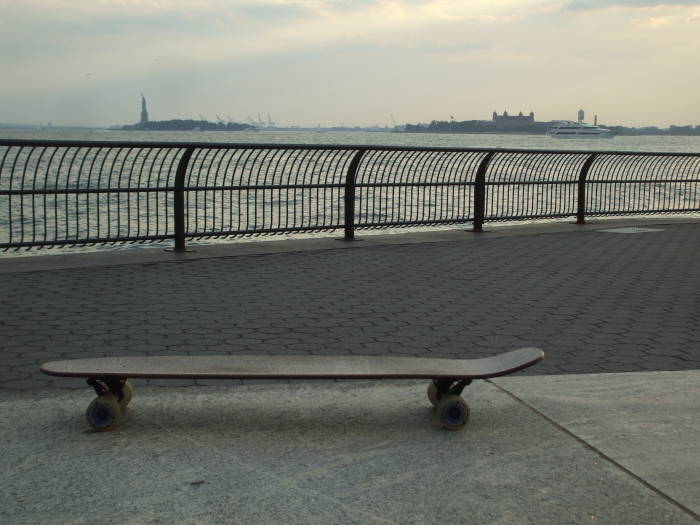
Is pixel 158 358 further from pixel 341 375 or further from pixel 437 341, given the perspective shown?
pixel 437 341

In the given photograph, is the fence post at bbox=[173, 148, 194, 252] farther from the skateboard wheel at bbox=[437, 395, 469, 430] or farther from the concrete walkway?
the skateboard wheel at bbox=[437, 395, 469, 430]

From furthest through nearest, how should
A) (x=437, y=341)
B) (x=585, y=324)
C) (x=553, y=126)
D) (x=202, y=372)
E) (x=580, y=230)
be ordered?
1. (x=553, y=126)
2. (x=580, y=230)
3. (x=585, y=324)
4. (x=437, y=341)
5. (x=202, y=372)

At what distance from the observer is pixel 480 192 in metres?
14.1

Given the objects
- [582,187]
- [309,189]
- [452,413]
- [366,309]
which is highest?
[309,189]

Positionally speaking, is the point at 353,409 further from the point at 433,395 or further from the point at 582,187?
the point at 582,187

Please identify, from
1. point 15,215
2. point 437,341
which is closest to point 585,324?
point 437,341

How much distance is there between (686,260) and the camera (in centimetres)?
1152

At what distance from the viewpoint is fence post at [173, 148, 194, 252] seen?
10.5m

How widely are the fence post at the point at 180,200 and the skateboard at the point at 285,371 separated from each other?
590 cm

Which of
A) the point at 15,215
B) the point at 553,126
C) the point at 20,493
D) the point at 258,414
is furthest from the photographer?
the point at 553,126

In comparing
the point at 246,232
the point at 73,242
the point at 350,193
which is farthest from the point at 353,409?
the point at 350,193

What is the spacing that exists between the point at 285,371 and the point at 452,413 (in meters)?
0.88

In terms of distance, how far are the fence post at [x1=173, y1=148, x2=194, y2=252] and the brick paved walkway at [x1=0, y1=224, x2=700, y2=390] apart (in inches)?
32.1

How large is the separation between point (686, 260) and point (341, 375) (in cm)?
854
